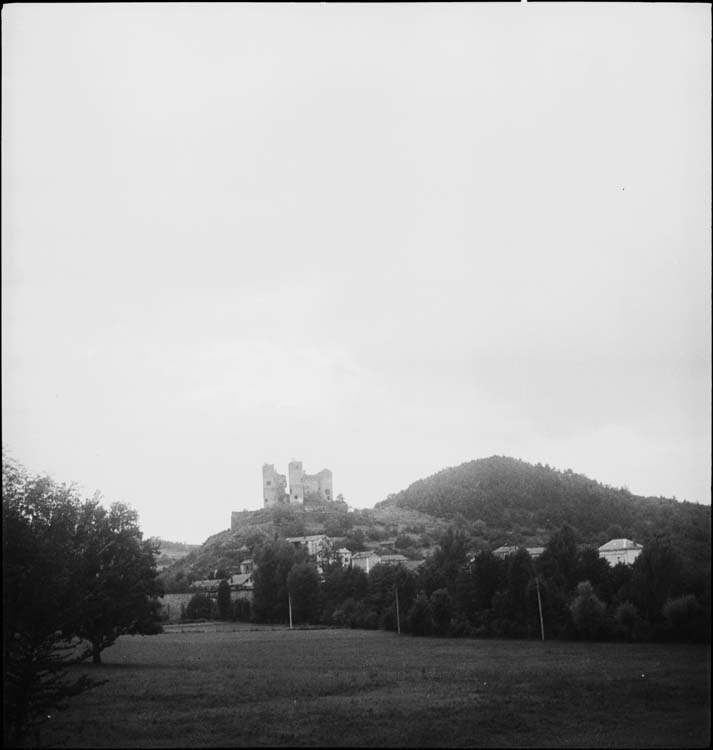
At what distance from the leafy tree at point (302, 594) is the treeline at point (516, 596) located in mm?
109

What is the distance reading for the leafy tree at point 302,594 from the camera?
257 feet

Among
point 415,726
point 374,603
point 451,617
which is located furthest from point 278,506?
point 415,726

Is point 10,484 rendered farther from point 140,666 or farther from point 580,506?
point 580,506

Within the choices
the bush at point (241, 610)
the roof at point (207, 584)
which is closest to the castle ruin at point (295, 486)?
the roof at point (207, 584)

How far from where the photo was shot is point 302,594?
78688 millimetres

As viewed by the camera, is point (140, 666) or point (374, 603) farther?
point (374, 603)

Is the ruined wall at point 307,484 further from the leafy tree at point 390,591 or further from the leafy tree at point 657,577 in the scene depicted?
the leafy tree at point 657,577

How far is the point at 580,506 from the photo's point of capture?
118500 mm

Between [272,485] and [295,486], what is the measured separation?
17.7 feet

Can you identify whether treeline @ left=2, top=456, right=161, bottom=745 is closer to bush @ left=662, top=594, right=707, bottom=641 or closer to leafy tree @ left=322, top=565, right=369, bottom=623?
bush @ left=662, top=594, right=707, bottom=641

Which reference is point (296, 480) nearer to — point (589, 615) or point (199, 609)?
point (199, 609)

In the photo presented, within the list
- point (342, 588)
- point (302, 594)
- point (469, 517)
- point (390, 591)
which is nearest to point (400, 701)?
point (390, 591)

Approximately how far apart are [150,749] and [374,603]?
56.1 metres

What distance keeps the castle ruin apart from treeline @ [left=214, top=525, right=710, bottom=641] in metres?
85.4
